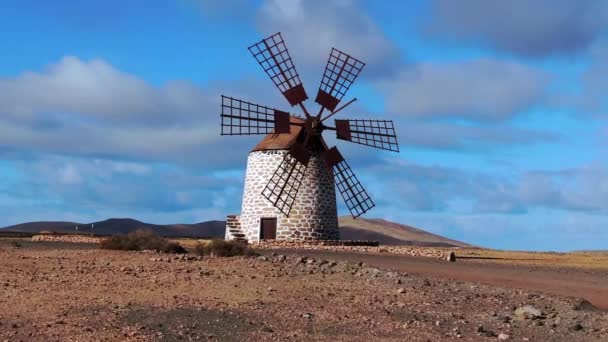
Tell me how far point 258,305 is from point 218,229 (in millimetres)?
98356

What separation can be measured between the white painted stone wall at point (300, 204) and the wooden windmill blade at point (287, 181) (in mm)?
273

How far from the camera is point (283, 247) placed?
121ft

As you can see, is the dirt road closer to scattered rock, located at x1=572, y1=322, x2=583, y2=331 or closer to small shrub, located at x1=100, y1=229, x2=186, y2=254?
scattered rock, located at x1=572, y1=322, x2=583, y2=331

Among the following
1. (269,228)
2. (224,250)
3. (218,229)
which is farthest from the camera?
(218,229)

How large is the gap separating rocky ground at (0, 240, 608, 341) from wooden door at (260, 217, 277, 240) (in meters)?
17.3

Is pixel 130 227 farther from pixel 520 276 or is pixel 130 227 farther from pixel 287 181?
pixel 520 276

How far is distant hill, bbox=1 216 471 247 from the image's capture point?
97562 millimetres

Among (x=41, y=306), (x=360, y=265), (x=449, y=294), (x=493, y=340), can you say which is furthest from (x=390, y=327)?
(x=360, y=265)

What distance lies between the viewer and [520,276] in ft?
86.0

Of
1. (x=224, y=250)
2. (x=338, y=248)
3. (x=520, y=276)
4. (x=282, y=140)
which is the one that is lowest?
(x=520, y=276)

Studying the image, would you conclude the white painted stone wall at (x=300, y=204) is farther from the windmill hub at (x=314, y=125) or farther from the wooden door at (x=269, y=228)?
the windmill hub at (x=314, y=125)

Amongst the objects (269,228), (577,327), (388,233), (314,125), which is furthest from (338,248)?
(388,233)

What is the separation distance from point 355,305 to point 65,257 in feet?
31.4

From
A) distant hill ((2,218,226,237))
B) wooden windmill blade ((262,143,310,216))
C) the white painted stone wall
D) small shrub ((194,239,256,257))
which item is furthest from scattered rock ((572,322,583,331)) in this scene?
distant hill ((2,218,226,237))
